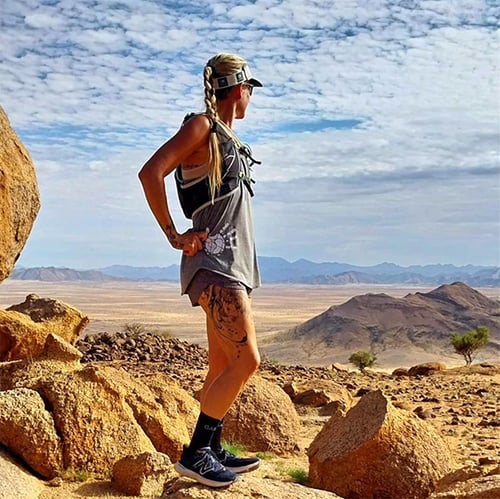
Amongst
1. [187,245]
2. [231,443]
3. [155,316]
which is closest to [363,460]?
[231,443]

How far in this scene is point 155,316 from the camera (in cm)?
8119

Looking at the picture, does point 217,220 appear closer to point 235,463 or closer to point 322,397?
point 235,463

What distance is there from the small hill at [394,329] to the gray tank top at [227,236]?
35.0 meters

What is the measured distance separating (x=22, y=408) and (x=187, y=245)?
1929 mm

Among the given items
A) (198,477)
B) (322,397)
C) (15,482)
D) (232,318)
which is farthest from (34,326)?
(232,318)

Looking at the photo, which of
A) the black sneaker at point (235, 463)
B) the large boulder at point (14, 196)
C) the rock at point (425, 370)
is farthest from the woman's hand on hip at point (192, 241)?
the rock at point (425, 370)

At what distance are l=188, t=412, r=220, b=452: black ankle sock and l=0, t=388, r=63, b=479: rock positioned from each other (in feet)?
4.22

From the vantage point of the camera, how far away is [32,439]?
4688mm

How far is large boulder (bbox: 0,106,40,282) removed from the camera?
5.44m

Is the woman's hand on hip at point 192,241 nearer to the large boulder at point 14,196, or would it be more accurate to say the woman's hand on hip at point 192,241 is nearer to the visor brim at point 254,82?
the visor brim at point 254,82

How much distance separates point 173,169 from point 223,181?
0.24 meters

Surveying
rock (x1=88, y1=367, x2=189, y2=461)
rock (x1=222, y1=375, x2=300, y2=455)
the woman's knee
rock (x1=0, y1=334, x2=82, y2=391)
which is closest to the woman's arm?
the woman's knee

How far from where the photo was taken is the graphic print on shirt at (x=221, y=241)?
3.62 meters

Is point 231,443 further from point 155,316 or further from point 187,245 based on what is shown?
point 155,316
